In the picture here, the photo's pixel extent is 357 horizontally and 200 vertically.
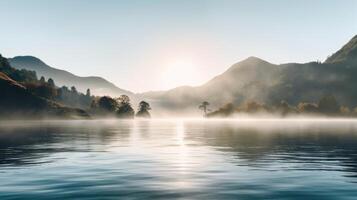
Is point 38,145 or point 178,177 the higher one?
point 38,145

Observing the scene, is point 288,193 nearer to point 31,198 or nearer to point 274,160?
point 31,198

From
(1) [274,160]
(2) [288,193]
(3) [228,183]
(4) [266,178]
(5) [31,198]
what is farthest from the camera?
(1) [274,160]

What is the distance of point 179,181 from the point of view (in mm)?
31797

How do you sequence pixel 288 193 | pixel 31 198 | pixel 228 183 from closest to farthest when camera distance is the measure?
pixel 31 198 < pixel 288 193 < pixel 228 183

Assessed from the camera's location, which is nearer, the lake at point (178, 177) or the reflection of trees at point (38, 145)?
the lake at point (178, 177)

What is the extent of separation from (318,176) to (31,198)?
21968mm

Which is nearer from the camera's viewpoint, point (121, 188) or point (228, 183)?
point (121, 188)

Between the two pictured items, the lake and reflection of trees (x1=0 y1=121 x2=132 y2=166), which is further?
reflection of trees (x1=0 y1=121 x2=132 y2=166)

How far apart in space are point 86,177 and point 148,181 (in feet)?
17.9

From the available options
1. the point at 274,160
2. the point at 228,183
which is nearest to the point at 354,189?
the point at 228,183

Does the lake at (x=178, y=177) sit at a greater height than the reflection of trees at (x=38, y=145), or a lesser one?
lesser

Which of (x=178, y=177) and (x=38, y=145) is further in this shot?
(x=38, y=145)

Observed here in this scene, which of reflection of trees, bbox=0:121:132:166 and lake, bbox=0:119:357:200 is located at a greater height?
reflection of trees, bbox=0:121:132:166

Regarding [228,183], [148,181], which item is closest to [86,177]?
[148,181]
